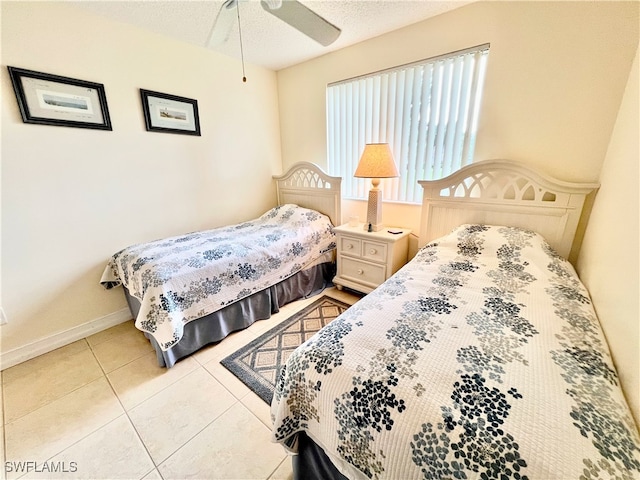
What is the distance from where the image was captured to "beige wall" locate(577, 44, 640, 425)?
838mm

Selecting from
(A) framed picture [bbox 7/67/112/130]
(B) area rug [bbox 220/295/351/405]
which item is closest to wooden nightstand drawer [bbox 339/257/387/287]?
(B) area rug [bbox 220/295/351/405]

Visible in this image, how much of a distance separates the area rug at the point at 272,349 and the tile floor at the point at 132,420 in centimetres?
6

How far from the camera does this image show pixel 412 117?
2.25 m

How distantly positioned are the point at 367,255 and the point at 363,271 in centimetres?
16

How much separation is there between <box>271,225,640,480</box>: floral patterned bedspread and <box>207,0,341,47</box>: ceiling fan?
5.00ft

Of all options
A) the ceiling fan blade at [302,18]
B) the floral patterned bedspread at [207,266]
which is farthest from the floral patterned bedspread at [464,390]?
the ceiling fan blade at [302,18]

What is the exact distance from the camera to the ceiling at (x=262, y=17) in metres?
1.79

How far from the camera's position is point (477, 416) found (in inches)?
26.0

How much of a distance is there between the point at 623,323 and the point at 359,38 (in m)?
2.64

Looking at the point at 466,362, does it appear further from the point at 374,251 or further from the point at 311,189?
the point at 311,189

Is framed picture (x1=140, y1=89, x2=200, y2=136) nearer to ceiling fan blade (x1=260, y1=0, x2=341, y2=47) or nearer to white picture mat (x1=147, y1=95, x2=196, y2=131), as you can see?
white picture mat (x1=147, y1=95, x2=196, y2=131)

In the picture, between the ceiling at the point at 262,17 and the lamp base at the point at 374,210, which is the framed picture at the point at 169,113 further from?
the lamp base at the point at 374,210

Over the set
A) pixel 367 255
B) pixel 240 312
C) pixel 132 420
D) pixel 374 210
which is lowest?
pixel 132 420

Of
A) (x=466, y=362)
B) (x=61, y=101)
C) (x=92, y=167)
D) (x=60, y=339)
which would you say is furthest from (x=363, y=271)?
(x=61, y=101)
